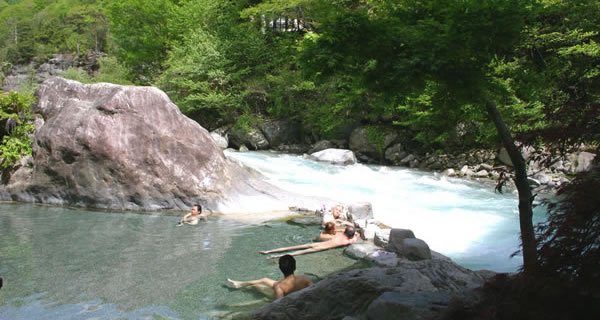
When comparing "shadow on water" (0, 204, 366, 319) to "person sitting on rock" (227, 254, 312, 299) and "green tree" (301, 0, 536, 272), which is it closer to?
"person sitting on rock" (227, 254, 312, 299)

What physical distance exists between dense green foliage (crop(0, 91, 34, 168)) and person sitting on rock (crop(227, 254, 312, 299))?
28.9ft

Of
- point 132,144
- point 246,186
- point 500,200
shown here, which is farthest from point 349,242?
point 500,200

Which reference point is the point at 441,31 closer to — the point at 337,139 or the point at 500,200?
the point at 500,200

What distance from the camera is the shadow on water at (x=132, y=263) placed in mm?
4805

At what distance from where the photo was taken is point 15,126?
11.1 meters

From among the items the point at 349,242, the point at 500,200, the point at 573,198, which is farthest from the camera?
the point at 500,200

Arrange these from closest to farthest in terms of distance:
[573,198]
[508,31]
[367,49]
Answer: [573,198] < [508,31] < [367,49]

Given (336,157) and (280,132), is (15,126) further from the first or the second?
(280,132)

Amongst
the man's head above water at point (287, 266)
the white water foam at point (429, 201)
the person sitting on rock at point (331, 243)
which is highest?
the man's head above water at point (287, 266)

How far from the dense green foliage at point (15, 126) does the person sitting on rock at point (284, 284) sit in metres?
8.81

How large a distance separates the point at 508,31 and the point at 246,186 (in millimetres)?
8100

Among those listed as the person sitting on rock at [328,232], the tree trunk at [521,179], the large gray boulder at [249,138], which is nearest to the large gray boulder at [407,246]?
the person sitting on rock at [328,232]

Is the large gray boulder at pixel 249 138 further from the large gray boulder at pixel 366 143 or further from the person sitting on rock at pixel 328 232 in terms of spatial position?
the person sitting on rock at pixel 328 232

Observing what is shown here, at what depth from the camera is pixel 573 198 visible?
7.98ft
